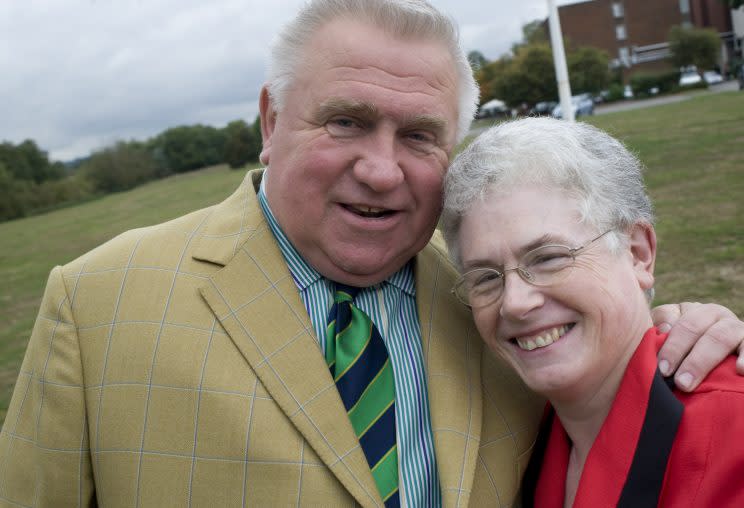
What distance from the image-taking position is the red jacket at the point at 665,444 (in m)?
1.62

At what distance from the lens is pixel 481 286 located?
2.07 meters

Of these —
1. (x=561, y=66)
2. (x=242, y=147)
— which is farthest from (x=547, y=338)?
(x=242, y=147)

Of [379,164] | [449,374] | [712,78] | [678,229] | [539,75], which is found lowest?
[678,229]

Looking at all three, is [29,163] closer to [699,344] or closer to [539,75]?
[539,75]

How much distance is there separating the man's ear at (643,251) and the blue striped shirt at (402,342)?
2.35ft

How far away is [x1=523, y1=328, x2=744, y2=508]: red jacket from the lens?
5.33 ft

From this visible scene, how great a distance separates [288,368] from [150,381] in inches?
14.9

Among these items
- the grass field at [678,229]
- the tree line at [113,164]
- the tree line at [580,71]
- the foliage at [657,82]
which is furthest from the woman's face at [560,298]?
the foliage at [657,82]

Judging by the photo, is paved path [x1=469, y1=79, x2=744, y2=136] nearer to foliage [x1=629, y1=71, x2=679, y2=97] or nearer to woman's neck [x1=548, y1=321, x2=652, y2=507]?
foliage [x1=629, y1=71, x2=679, y2=97]

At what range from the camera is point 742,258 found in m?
7.68

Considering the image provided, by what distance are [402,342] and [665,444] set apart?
0.82 meters

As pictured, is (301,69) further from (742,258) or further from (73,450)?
(742,258)

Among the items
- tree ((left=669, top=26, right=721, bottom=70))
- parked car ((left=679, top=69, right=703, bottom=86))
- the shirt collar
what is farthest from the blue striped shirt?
tree ((left=669, top=26, right=721, bottom=70))

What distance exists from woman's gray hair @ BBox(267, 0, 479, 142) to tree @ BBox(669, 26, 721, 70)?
56.4 m
